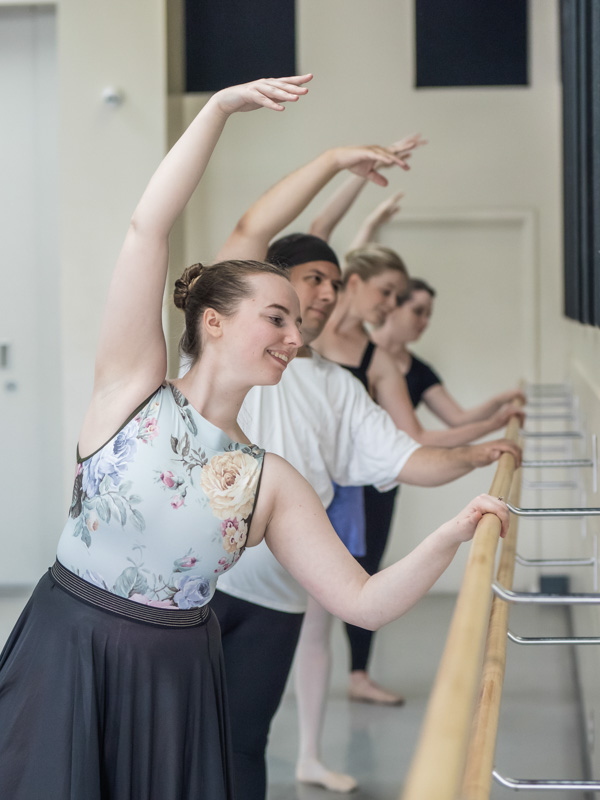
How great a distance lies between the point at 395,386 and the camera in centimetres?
364

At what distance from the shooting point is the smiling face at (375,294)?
11.9ft

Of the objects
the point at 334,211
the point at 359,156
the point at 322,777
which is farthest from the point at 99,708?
the point at 334,211

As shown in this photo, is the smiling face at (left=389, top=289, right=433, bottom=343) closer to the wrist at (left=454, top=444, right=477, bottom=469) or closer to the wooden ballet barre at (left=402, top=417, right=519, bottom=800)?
the wrist at (left=454, top=444, right=477, bottom=469)

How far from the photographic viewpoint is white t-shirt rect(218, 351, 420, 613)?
7.97 feet

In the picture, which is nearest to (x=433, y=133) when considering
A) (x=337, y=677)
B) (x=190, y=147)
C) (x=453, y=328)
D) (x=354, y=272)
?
(x=453, y=328)

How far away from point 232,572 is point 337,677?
246cm

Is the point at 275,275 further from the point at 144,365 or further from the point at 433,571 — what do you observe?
the point at 433,571

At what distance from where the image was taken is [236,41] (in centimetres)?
609

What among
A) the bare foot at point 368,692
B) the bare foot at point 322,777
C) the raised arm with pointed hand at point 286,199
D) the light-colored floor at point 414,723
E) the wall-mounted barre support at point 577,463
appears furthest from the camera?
the bare foot at point 368,692

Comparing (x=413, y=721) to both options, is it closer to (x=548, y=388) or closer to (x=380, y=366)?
(x=380, y=366)

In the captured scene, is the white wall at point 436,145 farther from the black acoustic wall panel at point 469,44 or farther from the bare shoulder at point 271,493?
the bare shoulder at point 271,493

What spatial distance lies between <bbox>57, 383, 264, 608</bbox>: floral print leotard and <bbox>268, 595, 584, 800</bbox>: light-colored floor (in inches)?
77.0

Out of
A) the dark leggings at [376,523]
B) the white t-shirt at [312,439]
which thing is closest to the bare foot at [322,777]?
the dark leggings at [376,523]

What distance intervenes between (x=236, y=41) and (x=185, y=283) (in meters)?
4.64
